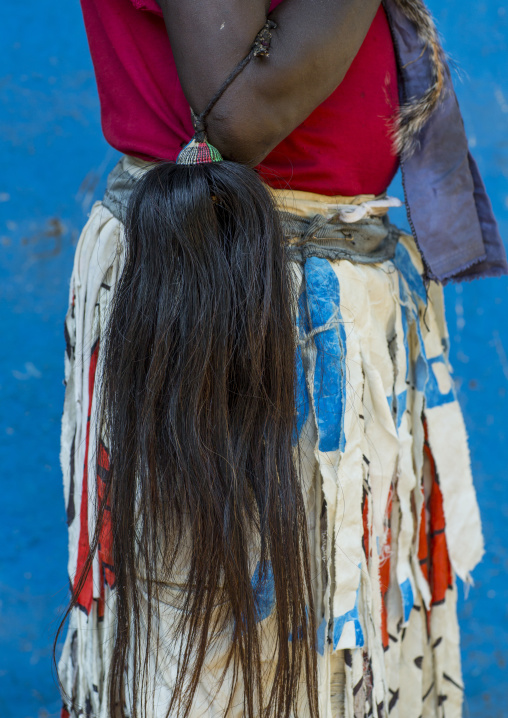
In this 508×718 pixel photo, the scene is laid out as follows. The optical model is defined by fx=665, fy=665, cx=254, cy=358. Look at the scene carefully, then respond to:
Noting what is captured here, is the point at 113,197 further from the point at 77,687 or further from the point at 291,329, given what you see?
the point at 77,687

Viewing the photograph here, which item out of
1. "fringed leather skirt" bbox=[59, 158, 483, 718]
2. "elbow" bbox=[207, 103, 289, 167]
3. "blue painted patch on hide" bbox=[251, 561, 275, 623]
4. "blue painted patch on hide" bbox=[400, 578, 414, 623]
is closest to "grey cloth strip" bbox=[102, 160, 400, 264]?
"fringed leather skirt" bbox=[59, 158, 483, 718]

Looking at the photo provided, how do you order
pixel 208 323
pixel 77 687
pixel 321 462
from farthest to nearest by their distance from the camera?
pixel 77 687 < pixel 321 462 < pixel 208 323

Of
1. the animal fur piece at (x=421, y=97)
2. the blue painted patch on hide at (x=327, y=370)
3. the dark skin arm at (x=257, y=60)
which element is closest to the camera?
the dark skin arm at (x=257, y=60)

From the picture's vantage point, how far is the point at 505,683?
162 cm

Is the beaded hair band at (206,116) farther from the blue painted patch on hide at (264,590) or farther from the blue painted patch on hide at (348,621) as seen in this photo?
the blue painted patch on hide at (348,621)

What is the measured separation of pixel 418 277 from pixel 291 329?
41 centimetres

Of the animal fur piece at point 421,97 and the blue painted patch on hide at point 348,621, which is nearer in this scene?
the blue painted patch on hide at point 348,621

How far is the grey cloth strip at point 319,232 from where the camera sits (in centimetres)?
88

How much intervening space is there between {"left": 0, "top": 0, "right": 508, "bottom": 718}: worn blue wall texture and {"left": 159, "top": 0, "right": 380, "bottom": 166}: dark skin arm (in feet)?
2.42

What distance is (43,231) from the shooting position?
1.40 meters

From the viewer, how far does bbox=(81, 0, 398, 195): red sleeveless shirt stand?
0.85 meters

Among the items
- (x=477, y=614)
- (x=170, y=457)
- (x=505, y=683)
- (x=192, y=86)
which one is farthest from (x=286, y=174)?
(x=505, y=683)

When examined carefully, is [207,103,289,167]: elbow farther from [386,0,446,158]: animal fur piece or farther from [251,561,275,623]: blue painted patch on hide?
[251,561,275,623]: blue painted patch on hide

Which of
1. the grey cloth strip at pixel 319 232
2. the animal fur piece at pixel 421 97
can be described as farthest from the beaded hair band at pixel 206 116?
the animal fur piece at pixel 421 97
